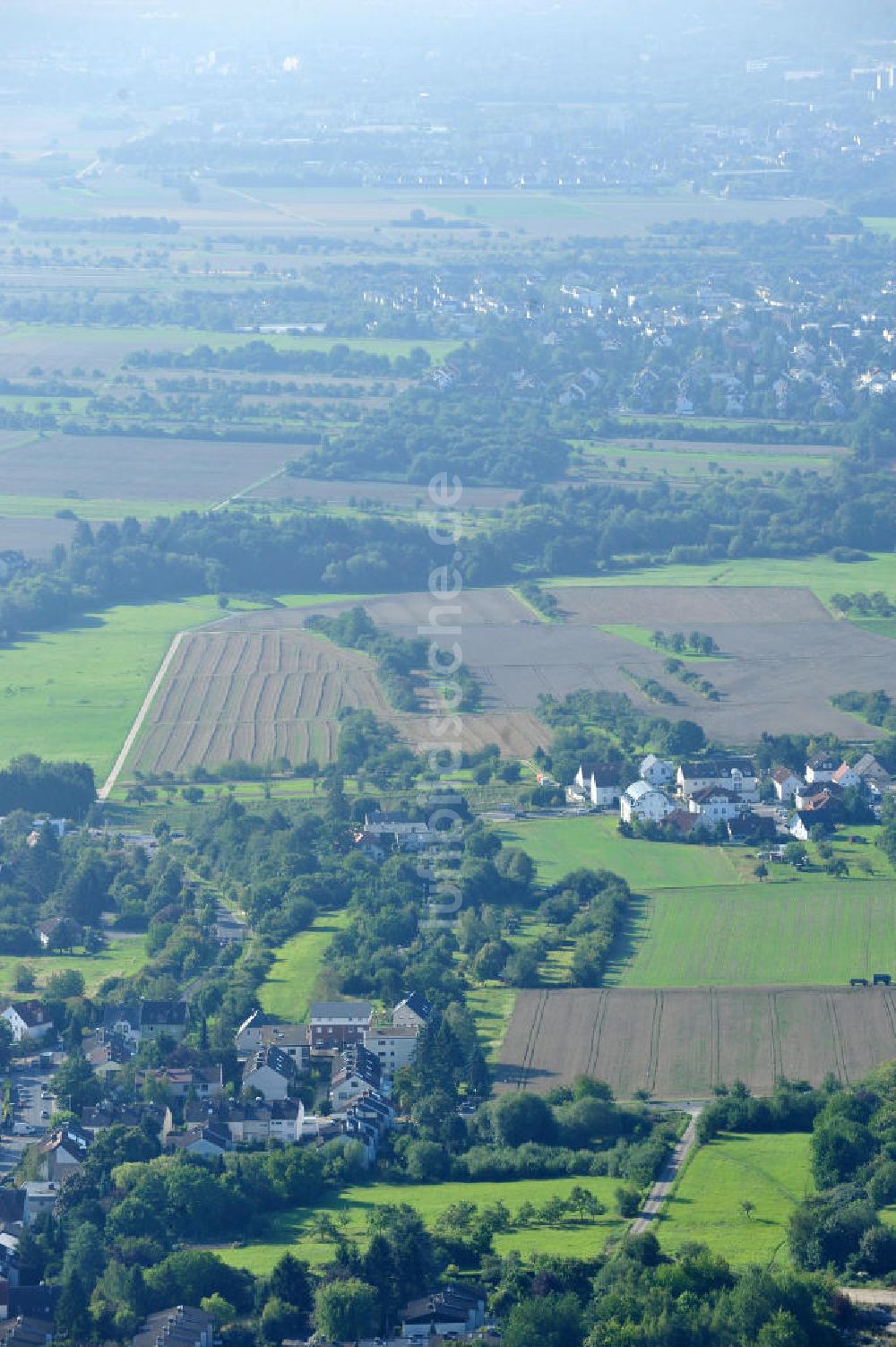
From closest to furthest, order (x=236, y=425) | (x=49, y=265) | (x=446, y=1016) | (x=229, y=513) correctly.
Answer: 1. (x=446, y=1016)
2. (x=229, y=513)
3. (x=236, y=425)
4. (x=49, y=265)

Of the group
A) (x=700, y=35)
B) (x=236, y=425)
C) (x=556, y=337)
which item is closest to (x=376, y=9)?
(x=700, y=35)

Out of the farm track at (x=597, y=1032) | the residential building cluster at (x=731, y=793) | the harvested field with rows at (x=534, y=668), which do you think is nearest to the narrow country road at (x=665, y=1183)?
the farm track at (x=597, y=1032)

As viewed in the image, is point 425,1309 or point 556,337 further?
point 556,337

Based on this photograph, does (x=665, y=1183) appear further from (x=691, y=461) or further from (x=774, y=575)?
(x=691, y=461)

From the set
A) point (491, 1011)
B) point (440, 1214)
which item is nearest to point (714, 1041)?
point (491, 1011)

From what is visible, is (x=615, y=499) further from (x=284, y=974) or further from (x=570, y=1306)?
Answer: (x=570, y=1306)

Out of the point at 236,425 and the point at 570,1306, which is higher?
the point at 570,1306
